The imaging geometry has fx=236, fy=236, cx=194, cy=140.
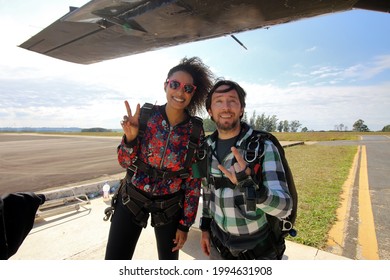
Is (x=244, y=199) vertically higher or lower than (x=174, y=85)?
lower

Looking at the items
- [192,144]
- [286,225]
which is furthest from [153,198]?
[286,225]

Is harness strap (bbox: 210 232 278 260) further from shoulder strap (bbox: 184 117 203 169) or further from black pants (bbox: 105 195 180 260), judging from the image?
shoulder strap (bbox: 184 117 203 169)

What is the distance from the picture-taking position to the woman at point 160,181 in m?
1.93

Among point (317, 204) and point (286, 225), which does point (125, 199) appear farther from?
point (317, 204)

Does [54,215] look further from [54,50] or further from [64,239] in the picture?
[54,50]

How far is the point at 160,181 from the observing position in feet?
6.46

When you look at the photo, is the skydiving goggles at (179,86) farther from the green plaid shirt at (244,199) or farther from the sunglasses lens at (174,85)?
the green plaid shirt at (244,199)

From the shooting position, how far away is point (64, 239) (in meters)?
3.42

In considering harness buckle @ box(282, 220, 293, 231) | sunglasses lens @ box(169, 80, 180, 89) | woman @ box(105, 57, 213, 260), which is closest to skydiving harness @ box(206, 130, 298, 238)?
harness buckle @ box(282, 220, 293, 231)

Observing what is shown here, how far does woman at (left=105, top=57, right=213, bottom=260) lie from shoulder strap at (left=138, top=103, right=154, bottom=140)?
0.03m

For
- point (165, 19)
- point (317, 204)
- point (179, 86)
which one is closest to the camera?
point (165, 19)

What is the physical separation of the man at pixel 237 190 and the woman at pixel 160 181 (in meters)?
0.25

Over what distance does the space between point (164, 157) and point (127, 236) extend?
71 cm

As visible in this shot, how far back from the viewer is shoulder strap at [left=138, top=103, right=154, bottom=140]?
1985 mm
